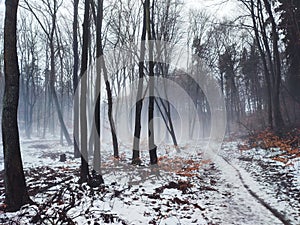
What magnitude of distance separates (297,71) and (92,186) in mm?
19751

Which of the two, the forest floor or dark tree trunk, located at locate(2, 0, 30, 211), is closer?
the forest floor

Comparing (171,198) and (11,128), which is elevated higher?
(11,128)

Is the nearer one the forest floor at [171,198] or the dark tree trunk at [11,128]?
the forest floor at [171,198]

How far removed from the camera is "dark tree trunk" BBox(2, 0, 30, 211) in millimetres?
5746

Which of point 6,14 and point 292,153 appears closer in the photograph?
point 6,14

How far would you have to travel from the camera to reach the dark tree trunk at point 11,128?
18.9 feet

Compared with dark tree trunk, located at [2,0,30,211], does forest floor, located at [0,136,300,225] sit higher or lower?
lower

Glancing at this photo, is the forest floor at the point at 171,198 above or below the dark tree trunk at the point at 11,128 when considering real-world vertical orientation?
below

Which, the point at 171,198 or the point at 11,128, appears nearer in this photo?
the point at 11,128

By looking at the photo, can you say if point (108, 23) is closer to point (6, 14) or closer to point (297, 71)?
point (6, 14)

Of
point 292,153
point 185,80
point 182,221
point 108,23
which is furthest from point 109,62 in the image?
point 182,221

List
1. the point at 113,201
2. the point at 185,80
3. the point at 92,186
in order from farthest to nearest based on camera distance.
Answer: the point at 185,80, the point at 92,186, the point at 113,201

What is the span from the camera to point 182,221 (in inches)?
209

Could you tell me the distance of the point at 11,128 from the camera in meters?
5.80
